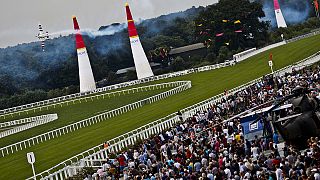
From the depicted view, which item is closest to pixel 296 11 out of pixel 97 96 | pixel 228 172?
pixel 97 96

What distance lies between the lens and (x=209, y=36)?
9356 centimetres

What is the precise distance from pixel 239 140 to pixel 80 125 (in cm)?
2618

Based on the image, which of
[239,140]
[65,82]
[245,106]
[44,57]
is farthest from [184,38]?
[239,140]

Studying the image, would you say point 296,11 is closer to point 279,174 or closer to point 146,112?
point 146,112

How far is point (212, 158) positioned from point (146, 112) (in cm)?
2662

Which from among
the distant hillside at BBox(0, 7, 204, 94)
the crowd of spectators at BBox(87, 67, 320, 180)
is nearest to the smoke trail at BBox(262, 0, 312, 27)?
the distant hillside at BBox(0, 7, 204, 94)

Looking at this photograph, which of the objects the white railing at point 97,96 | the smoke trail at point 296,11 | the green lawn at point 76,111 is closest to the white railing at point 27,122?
the green lawn at point 76,111

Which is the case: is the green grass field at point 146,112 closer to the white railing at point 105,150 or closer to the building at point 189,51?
the white railing at point 105,150

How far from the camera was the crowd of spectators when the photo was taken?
1761 cm

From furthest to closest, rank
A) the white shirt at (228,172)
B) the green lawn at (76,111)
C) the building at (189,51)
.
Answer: the building at (189,51) < the green lawn at (76,111) < the white shirt at (228,172)

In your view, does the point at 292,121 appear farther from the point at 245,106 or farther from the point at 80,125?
the point at 80,125

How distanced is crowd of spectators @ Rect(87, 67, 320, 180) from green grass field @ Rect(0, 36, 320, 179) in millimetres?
6602

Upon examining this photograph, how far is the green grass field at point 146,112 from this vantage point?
35.2 metres

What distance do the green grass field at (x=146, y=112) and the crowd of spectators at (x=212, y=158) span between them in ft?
21.7
